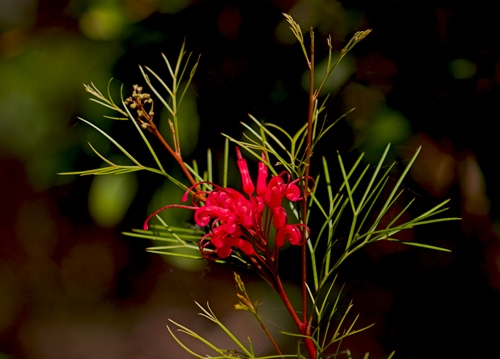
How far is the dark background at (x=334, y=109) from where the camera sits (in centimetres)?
54

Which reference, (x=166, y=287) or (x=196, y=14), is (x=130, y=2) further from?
(x=166, y=287)

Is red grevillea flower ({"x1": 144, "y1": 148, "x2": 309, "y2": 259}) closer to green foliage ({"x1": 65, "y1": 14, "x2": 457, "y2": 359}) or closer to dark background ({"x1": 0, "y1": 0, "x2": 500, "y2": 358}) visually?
green foliage ({"x1": 65, "y1": 14, "x2": 457, "y2": 359})

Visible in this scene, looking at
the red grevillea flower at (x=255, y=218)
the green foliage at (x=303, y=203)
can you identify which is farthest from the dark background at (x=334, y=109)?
the red grevillea flower at (x=255, y=218)

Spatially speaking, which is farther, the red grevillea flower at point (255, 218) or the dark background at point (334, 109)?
the dark background at point (334, 109)

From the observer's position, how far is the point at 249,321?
0.67 meters

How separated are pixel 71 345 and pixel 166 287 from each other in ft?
0.61

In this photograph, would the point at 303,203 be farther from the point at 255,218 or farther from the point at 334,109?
the point at 334,109

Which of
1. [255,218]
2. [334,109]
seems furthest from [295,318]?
[334,109]

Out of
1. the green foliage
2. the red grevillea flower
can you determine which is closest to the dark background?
the green foliage

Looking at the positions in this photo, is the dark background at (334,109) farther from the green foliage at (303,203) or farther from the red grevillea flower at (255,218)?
the red grevillea flower at (255,218)

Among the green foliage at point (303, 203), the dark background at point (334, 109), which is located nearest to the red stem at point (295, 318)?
the green foliage at point (303, 203)

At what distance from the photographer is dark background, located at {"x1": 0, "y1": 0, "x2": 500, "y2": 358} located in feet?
1.76

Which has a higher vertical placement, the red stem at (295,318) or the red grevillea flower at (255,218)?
the red grevillea flower at (255,218)

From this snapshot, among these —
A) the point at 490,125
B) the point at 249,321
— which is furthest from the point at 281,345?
the point at 490,125
